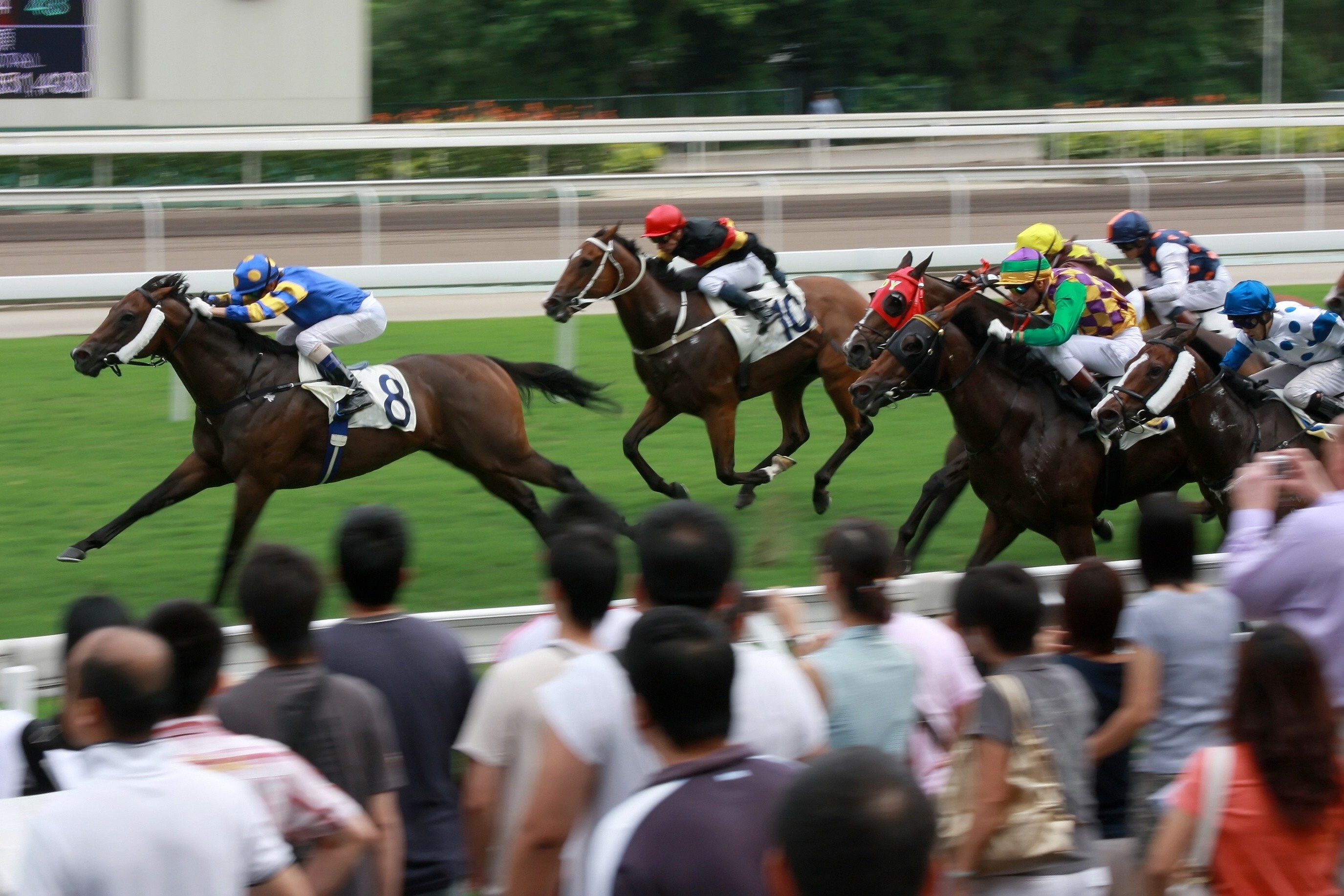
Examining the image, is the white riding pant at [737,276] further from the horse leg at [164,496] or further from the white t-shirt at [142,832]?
the white t-shirt at [142,832]

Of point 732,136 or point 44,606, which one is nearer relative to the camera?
point 44,606

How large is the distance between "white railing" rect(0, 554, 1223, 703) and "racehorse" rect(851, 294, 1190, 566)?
1692 mm

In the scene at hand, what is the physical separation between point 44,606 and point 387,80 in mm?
27914

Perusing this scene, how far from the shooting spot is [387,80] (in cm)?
3303

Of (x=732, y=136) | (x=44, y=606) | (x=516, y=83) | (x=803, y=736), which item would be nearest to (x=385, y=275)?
(x=44, y=606)

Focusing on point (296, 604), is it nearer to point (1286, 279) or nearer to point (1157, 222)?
point (1286, 279)

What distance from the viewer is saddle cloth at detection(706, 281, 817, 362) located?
8.95m

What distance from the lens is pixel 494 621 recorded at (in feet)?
14.8

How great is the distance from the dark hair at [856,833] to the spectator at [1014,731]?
970 millimetres

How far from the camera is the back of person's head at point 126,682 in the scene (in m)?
2.25

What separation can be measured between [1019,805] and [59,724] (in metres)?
1.80

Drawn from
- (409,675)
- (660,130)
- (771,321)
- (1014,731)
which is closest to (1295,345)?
(771,321)

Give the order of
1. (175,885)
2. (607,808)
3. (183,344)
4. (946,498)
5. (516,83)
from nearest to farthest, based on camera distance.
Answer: (175,885) → (607,808) → (183,344) → (946,498) → (516,83)

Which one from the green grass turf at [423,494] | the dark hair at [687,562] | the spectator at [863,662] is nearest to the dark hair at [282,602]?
the dark hair at [687,562]
